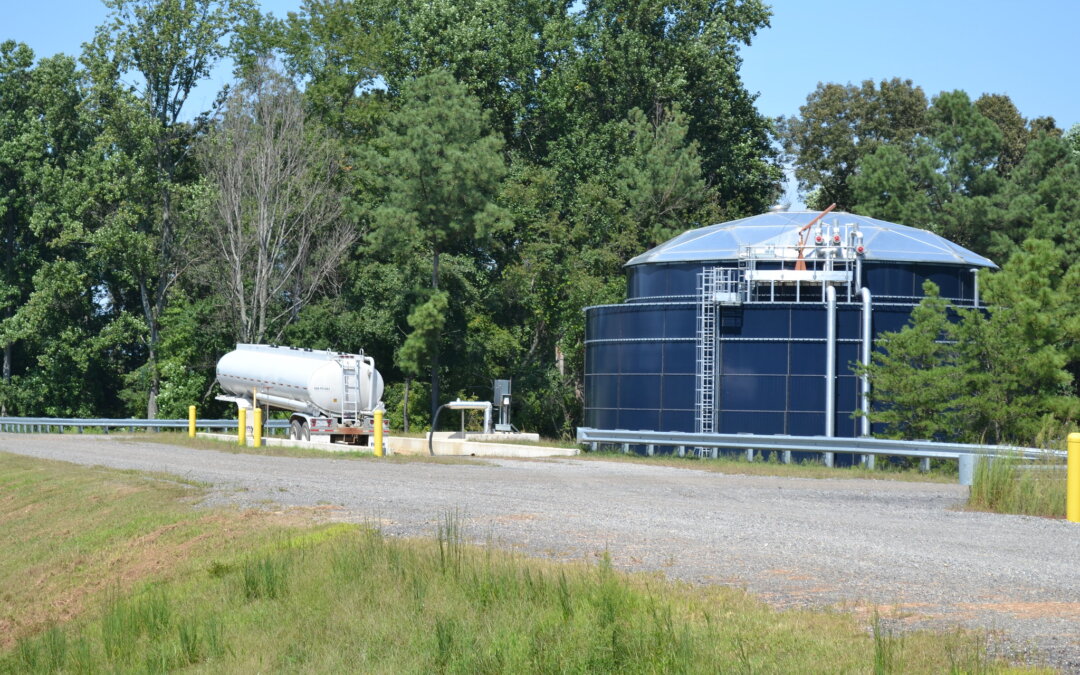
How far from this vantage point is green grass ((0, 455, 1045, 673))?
855 centimetres

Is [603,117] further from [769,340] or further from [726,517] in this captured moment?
[726,517]

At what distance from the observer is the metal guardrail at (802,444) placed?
83.2ft

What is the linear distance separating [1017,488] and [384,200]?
43.0 m

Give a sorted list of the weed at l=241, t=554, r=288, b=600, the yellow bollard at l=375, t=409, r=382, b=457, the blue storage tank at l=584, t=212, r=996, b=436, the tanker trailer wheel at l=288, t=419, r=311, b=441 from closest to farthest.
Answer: the weed at l=241, t=554, r=288, b=600 < the yellow bollard at l=375, t=409, r=382, b=457 < the blue storage tank at l=584, t=212, r=996, b=436 < the tanker trailer wheel at l=288, t=419, r=311, b=441

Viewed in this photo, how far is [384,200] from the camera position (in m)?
57.7

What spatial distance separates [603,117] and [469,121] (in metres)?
14.6

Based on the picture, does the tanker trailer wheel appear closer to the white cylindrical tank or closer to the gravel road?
the white cylindrical tank

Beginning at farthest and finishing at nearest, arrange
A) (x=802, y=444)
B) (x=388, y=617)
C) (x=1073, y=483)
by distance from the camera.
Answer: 1. (x=802, y=444)
2. (x=1073, y=483)
3. (x=388, y=617)

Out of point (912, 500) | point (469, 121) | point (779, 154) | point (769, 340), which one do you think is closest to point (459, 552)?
point (912, 500)

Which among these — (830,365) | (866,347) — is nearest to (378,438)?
(830,365)

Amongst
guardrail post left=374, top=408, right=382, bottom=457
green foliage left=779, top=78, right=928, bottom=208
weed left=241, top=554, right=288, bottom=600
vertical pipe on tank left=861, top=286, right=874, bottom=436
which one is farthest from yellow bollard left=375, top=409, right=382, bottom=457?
green foliage left=779, top=78, right=928, bottom=208

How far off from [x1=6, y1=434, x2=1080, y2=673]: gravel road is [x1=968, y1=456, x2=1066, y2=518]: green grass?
1.60 feet

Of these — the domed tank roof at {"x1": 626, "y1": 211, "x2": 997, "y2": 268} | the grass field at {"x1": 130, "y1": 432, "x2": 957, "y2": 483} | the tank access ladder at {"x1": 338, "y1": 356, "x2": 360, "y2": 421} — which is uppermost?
the domed tank roof at {"x1": 626, "y1": 211, "x2": 997, "y2": 268}

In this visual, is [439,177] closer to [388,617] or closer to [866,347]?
[866,347]
